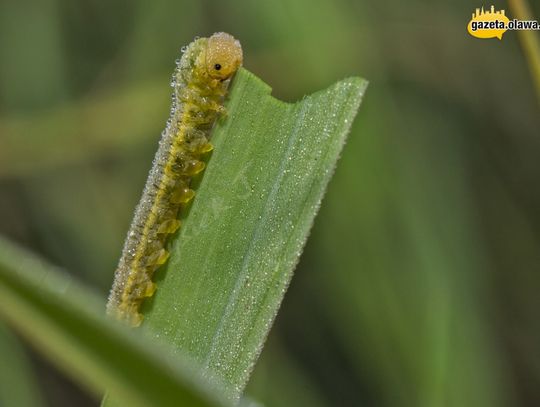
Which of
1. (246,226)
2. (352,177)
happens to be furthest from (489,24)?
(246,226)

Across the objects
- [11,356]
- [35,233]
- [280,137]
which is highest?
[280,137]

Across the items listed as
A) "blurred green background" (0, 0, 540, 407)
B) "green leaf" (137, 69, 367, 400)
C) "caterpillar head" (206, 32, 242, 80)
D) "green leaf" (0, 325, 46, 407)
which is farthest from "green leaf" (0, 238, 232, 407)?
"green leaf" (0, 325, 46, 407)

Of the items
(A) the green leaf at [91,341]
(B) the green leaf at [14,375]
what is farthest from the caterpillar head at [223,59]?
(B) the green leaf at [14,375]

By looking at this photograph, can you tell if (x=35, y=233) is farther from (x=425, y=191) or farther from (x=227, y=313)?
(x=227, y=313)

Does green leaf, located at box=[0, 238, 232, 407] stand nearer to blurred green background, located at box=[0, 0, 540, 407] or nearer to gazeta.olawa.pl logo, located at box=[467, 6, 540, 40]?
blurred green background, located at box=[0, 0, 540, 407]

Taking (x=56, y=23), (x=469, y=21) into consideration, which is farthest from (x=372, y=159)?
(x=56, y=23)

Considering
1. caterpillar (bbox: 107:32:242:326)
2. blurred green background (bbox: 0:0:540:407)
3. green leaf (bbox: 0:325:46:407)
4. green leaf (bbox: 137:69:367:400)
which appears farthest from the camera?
green leaf (bbox: 0:325:46:407)
